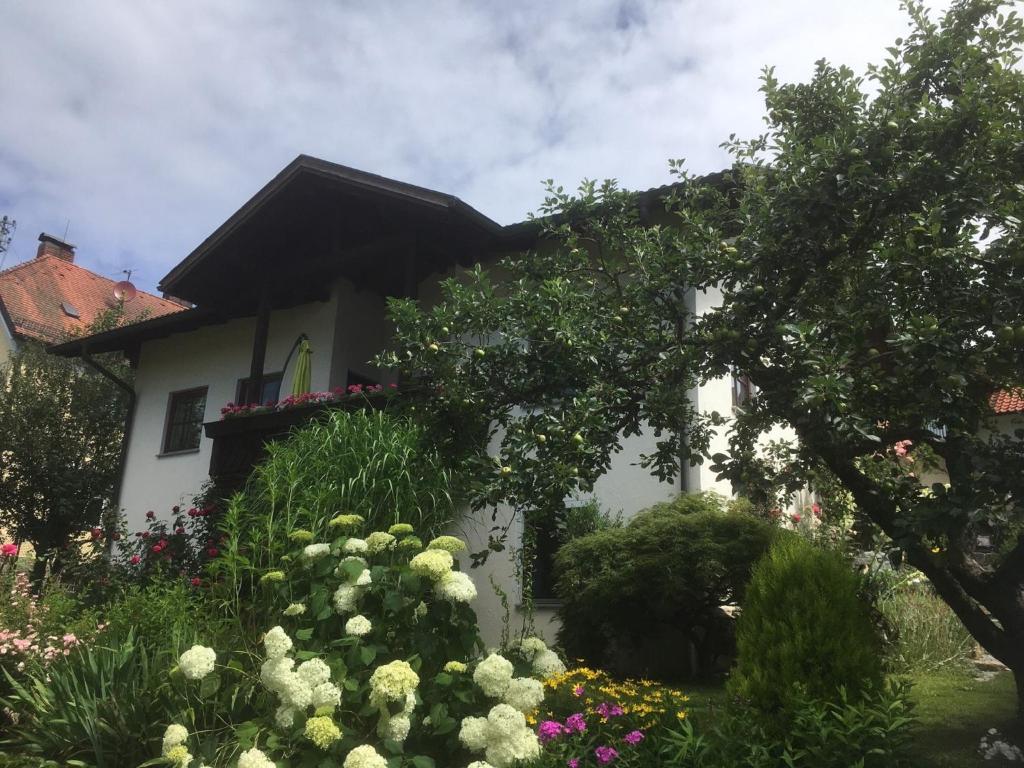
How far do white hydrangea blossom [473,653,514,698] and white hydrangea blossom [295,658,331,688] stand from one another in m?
0.64

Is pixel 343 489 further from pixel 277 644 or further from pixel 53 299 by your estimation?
pixel 53 299

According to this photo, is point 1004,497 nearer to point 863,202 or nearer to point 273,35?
point 863,202

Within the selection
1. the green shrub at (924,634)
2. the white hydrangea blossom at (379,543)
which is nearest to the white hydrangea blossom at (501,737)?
the white hydrangea blossom at (379,543)

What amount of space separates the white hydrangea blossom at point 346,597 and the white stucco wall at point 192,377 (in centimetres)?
825

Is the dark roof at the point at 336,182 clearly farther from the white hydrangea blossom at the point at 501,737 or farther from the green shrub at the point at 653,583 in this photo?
the white hydrangea blossom at the point at 501,737

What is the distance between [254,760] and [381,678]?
59 cm

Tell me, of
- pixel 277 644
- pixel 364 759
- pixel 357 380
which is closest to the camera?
pixel 364 759

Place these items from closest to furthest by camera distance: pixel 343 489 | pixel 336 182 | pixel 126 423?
1. pixel 343 489
2. pixel 336 182
3. pixel 126 423

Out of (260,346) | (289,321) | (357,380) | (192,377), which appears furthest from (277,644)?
(192,377)

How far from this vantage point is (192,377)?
46.8ft

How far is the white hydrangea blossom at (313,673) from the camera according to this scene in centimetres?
340

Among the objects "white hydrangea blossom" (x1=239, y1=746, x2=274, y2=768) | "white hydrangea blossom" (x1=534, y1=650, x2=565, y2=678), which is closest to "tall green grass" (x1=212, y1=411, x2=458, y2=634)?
"white hydrangea blossom" (x1=534, y1=650, x2=565, y2=678)

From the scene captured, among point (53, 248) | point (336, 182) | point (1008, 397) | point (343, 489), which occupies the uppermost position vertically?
point (53, 248)

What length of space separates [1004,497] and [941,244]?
4.32ft
